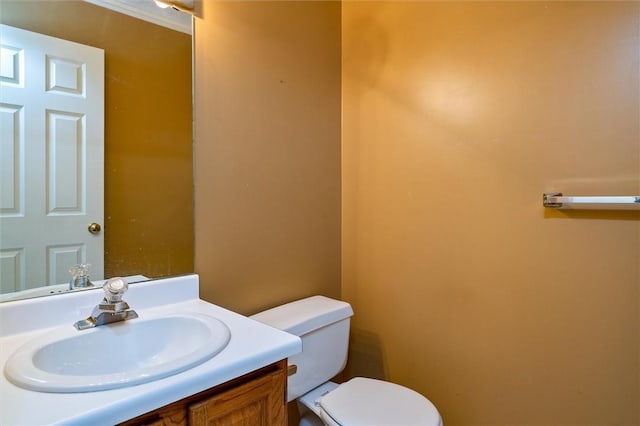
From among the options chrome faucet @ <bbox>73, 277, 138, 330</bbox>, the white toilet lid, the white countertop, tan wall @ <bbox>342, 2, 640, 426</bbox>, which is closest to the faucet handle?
chrome faucet @ <bbox>73, 277, 138, 330</bbox>

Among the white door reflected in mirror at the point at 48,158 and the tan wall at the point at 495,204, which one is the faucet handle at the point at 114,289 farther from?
the tan wall at the point at 495,204

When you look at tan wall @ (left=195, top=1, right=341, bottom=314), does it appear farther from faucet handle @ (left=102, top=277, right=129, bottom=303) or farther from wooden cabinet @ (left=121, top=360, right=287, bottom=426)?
wooden cabinet @ (left=121, top=360, right=287, bottom=426)

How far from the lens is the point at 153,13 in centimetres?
115

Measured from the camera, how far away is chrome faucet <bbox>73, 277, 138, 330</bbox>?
3.03ft

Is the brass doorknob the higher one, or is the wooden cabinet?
the brass doorknob

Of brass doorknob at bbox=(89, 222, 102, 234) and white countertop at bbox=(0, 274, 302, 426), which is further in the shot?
brass doorknob at bbox=(89, 222, 102, 234)

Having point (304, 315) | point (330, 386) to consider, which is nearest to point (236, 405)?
point (304, 315)

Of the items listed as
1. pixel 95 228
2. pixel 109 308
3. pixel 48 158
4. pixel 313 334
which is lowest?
pixel 313 334

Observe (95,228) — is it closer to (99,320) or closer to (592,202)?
(99,320)

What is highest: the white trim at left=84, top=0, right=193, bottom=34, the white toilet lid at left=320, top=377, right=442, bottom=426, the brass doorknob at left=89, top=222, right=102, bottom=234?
the white trim at left=84, top=0, right=193, bottom=34

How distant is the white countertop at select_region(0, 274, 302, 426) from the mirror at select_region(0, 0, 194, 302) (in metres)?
0.09

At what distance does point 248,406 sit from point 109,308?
461 mm

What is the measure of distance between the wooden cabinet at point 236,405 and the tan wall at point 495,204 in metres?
0.84

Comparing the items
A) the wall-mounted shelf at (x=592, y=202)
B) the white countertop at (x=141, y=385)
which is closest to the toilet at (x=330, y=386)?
the white countertop at (x=141, y=385)
